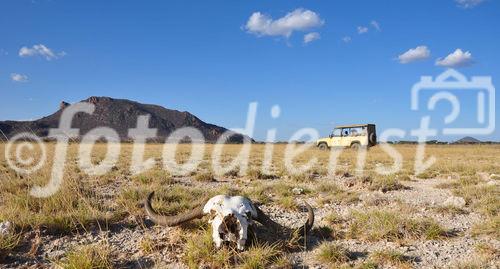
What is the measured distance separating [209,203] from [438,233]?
320cm

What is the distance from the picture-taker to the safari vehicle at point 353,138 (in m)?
34.2

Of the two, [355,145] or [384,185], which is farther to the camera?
[355,145]

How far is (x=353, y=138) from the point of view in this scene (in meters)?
35.0

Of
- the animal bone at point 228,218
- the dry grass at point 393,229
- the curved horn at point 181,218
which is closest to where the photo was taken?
the animal bone at point 228,218

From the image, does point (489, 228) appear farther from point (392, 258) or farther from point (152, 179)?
point (152, 179)

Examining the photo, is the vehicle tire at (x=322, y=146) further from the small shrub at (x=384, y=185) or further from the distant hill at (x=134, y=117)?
the distant hill at (x=134, y=117)

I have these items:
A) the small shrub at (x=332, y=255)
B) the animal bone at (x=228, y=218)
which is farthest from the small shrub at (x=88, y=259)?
the small shrub at (x=332, y=255)

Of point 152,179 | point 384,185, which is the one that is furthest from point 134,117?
point 384,185

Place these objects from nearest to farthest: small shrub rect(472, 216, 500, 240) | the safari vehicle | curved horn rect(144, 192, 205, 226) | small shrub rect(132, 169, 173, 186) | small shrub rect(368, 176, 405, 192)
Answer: curved horn rect(144, 192, 205, 226)
small shrub rect(472, 216, 500, 240)
small shrub rect(368, 176, 405, 192)
small shrub rect(132, 169, 173, 186)
the safari vehicle

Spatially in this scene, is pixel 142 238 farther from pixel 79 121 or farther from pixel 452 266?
pixel 79 121

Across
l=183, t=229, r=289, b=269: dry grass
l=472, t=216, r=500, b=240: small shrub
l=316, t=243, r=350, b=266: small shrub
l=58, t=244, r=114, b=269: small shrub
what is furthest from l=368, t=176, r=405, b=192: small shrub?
l=58, t=244, r=114, b=269: small shrub

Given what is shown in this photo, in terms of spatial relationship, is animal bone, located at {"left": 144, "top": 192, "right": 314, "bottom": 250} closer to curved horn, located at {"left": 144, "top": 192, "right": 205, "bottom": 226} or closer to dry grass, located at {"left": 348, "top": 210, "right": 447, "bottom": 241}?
curved horn, located at {"left": 144, "top": 192, "right": 205, "bottom": 226}

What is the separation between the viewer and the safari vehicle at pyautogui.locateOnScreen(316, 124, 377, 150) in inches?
1347

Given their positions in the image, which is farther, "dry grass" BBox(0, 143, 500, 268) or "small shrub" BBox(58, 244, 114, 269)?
"dry grass" BBox(0, 143, 500, 268)
